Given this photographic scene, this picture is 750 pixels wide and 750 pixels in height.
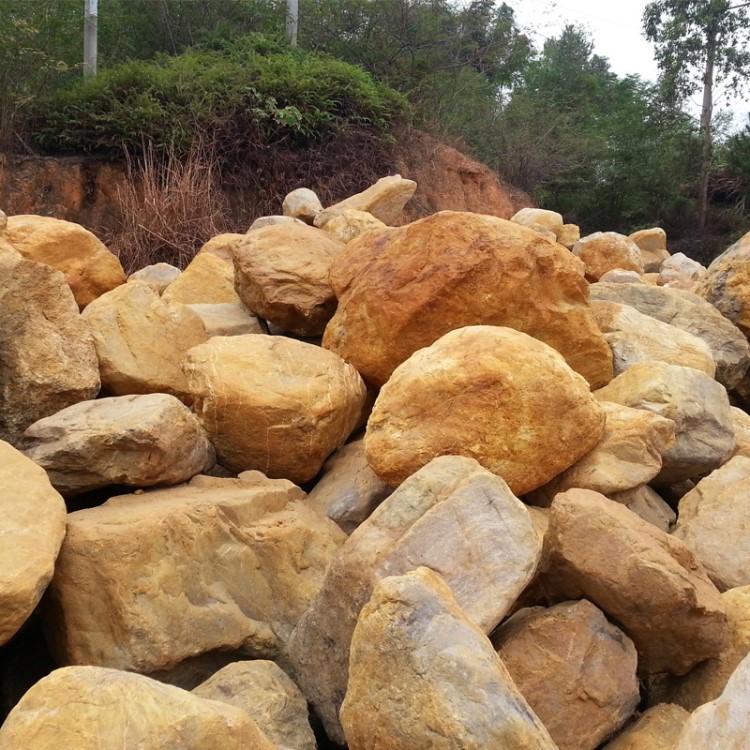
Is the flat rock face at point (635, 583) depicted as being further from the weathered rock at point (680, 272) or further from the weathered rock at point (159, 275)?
the weathered rock at point (680, 272)

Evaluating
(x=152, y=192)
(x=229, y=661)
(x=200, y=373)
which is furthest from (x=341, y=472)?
(x=152, y=192)

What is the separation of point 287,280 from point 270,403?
3.27 feet

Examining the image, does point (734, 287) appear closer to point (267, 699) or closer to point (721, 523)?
point (721, 523)

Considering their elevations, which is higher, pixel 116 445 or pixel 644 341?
pixel 644 341

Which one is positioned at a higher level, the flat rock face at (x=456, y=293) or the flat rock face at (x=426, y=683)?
the flat rock face at (x=456, y=293)

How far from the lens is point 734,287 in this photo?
16.0 feet

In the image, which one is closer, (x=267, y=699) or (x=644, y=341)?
(x=267, y=699)

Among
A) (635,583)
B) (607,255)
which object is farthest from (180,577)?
(607,255)

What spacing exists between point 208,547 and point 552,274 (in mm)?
1775

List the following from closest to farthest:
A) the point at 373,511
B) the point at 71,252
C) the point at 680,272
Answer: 1. the point at 373,511
2. the point at 71,252
3. the point at 680,272

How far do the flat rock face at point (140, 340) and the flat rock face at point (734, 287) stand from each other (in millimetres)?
2806

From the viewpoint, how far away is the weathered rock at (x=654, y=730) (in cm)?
217

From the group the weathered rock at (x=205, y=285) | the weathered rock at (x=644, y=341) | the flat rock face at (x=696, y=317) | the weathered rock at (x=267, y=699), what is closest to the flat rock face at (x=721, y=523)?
the weathered rock at (x=644, y=341)

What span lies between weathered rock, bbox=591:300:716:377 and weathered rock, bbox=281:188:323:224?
3.36m
